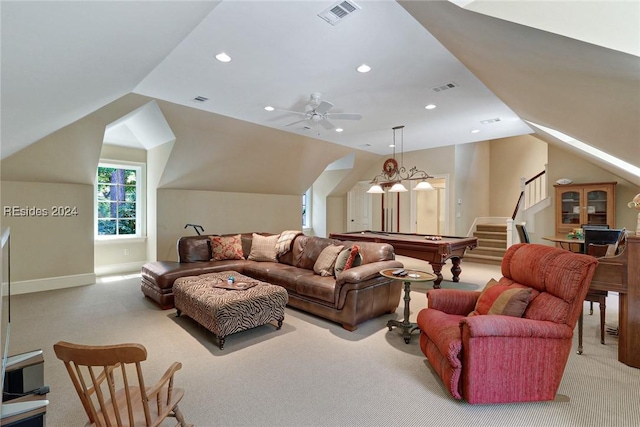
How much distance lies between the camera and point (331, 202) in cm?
976

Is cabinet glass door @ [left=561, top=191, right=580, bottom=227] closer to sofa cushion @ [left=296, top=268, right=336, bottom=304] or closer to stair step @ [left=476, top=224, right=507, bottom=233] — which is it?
stair step @ [left=476, top=224, right=507, bottom=233]

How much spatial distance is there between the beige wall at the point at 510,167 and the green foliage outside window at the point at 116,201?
9.59 meters

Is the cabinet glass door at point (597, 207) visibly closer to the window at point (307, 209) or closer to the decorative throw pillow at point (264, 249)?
the decorative throw pillow at point (264, 249)

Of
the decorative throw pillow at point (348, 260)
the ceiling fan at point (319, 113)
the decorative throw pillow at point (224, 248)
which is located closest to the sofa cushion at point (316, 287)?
the decorative throw pillow at point (348, 260)

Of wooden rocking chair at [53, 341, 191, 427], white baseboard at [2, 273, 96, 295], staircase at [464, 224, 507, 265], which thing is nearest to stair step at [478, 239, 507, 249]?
staircase at [464, 224, 507, 265]

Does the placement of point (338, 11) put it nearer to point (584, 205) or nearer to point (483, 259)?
point (584, 205)

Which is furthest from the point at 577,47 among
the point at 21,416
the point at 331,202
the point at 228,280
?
the point at 331,202

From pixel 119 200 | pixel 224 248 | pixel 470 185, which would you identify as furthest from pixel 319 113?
pixel 470 185

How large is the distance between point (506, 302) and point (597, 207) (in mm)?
5398

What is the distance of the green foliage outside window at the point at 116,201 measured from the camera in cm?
605

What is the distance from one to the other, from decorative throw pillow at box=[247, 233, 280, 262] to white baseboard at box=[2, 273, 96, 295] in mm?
2947

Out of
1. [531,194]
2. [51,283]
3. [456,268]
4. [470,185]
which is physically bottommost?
[51,283]

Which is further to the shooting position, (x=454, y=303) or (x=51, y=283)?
(x=51, y=283)

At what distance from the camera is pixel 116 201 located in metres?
6.20
